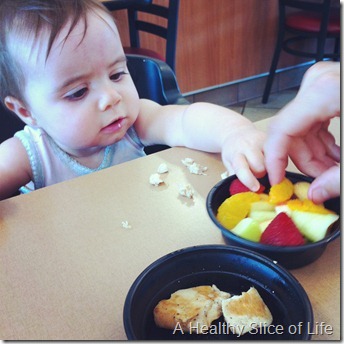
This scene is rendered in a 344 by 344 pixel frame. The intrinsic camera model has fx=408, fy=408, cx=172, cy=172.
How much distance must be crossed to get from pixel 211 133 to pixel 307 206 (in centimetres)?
35

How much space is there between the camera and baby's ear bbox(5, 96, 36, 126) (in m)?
1.02

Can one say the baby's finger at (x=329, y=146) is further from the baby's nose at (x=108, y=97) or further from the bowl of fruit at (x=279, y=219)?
the baby's nose at (x=108, y=97)

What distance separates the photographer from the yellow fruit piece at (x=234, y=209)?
0.58 metres

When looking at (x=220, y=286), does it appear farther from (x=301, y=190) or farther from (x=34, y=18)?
(x=34, y=18)

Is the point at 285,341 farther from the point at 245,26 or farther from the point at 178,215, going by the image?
the point at 245,26

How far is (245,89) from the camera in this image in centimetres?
344

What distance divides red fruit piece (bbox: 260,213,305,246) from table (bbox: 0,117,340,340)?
2.1 inches

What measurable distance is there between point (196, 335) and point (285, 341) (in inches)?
4.0

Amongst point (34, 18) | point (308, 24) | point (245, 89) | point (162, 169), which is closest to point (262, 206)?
point (162, 169)

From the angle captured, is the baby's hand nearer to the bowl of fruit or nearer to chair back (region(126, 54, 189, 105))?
the bowl of fruit

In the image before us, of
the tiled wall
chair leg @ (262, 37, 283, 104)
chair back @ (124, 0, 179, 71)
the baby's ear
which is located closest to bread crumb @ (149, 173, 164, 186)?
the baby's ear

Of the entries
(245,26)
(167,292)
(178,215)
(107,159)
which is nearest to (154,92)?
(107,159)

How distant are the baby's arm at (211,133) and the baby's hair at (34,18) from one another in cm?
30

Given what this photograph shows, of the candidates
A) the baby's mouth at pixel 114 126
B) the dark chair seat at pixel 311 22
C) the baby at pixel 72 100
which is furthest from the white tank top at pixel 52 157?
the dark chair seat at pixel 311 22
